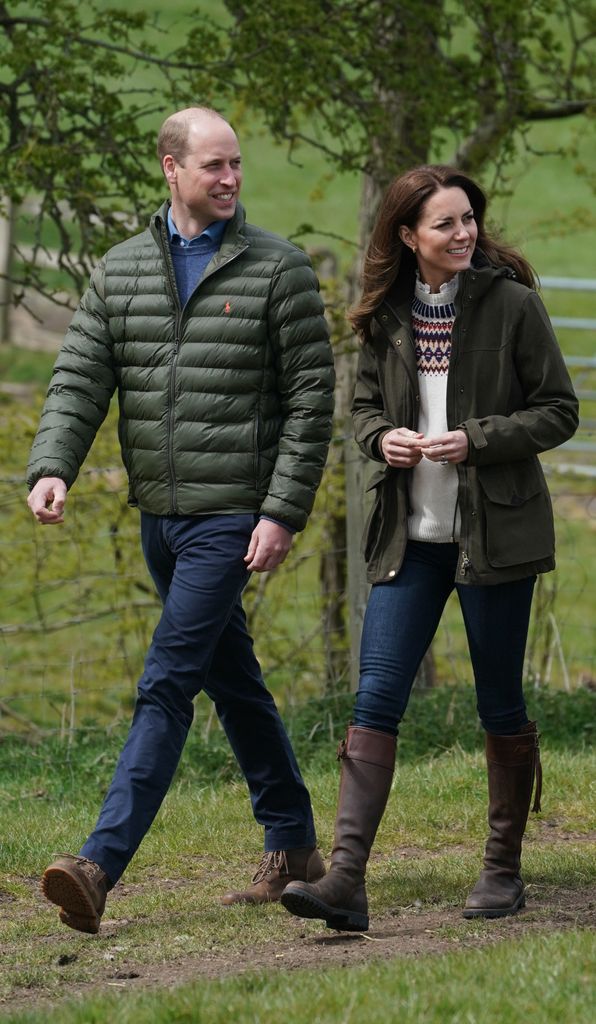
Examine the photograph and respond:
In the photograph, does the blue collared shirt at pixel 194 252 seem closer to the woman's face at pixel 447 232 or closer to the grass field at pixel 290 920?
the woman's face at pixel 447 232

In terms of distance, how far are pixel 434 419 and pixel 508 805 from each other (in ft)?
3.87

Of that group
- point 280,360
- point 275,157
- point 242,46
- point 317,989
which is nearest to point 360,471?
point 242,46

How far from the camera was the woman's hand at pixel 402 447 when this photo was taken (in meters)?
4.56

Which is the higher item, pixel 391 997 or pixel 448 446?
pixel 448 446

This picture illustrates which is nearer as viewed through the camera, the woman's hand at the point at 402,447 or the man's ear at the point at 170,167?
the woman's hand at the point at 402,447

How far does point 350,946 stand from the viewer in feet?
14.9

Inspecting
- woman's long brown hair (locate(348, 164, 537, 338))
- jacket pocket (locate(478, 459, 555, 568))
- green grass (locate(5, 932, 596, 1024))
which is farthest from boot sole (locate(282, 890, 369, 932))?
woman's long brown hair (locate(348, 164, 537, 338))

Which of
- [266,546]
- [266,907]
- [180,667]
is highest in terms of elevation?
[266,546]

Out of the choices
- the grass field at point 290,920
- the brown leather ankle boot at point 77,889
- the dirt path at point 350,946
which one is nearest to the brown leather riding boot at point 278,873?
the grass field at point 290,920

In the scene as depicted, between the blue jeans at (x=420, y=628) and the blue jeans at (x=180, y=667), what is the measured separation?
0.43 meters

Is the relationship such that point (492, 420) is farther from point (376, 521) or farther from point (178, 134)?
point (178, 134)

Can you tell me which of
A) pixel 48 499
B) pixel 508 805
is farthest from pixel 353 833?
pixel 48 499

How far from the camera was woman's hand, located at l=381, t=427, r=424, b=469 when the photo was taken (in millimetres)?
4562

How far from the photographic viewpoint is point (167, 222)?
4.94 metres
